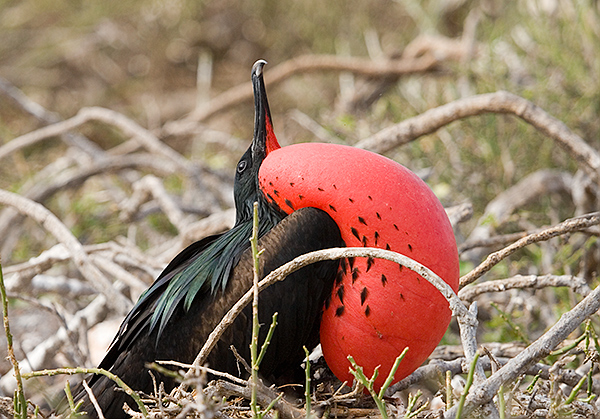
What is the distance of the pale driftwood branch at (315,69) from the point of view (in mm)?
3666

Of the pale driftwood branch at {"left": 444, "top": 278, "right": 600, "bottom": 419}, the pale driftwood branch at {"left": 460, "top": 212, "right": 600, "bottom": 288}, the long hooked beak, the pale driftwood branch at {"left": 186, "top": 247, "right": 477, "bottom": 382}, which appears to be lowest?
the pale driftwood branch at {"left": 444, "top": 278, "right": 600, "bottom": 419}

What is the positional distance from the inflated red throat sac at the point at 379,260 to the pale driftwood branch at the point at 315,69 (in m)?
2.28

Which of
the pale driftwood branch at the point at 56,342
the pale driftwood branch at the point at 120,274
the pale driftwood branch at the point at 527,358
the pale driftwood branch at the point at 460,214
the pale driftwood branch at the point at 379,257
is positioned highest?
the pale driftwood branch at the point at 379,257

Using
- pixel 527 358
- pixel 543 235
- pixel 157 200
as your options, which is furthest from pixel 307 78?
pixel 527 358

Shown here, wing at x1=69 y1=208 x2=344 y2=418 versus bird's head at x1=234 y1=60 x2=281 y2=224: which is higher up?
bird's head at x1=234 y1=60 x2=281 y2=224

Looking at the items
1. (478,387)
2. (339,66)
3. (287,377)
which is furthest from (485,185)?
(478,387)

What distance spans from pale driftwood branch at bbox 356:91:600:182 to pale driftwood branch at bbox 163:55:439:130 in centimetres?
144

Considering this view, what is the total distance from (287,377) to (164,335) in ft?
0.88

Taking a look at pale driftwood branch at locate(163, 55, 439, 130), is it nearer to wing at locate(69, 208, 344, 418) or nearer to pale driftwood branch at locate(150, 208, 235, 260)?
pale driftwood branch at locate(150, 208, 235, 260)

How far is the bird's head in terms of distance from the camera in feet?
5.26

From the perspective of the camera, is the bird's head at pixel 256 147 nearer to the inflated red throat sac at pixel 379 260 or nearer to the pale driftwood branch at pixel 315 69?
the inflated red throat sac at pixel 379 260

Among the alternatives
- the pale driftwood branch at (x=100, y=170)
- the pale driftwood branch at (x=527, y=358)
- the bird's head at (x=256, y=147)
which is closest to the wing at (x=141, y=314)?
the bird's head at (x=256, y=147)

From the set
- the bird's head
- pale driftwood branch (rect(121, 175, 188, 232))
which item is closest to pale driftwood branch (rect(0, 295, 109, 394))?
pale driftwood branch (rect(121, 175, 188, 232))

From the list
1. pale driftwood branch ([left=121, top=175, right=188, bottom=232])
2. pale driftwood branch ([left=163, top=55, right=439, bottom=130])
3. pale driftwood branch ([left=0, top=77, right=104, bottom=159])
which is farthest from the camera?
pale driftwood branch ([left=163, top=55, right=439, bottom=130])
